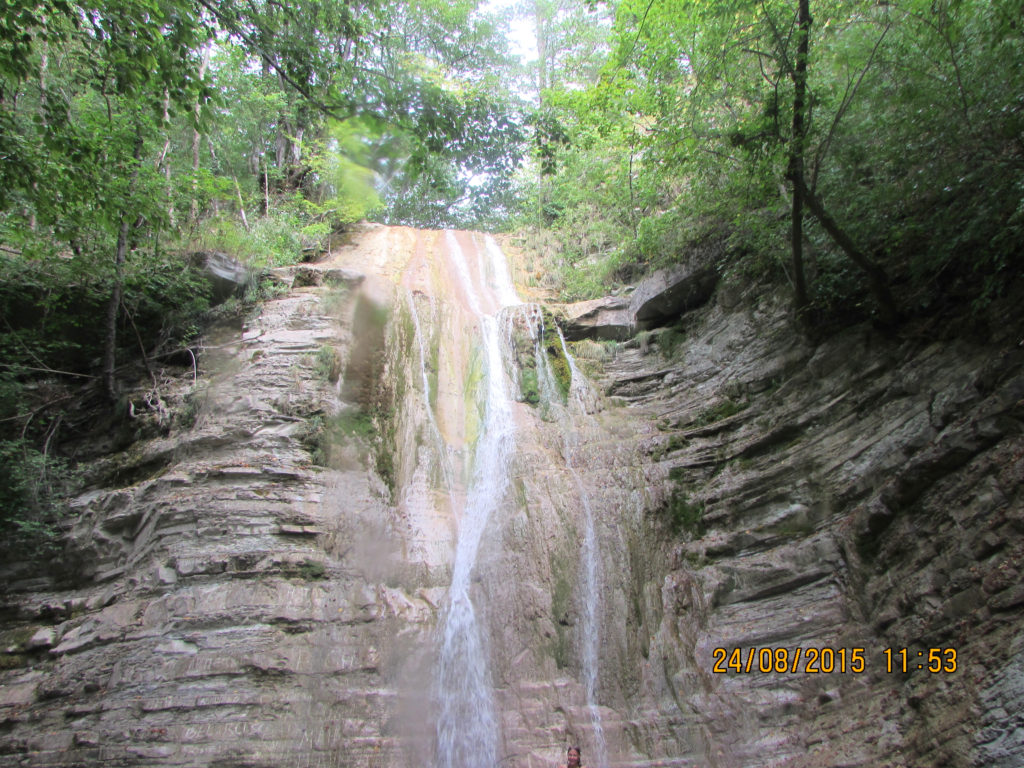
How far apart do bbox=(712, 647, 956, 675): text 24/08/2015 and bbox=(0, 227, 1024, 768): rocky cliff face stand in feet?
0.09

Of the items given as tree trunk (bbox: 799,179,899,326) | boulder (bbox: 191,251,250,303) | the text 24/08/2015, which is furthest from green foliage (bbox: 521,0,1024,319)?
boulder (bbox: 191,251,250,303)

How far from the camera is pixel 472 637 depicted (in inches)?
290

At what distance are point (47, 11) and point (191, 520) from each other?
18.4 feet

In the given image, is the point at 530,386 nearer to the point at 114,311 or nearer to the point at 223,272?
the point at 223,272

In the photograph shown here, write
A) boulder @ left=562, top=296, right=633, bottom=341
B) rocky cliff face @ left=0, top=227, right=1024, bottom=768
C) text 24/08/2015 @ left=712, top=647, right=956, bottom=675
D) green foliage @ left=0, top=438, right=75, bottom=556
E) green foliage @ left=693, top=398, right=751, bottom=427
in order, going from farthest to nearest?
boulder @ left=562, top=296, right=633, bottom=341
green foliage @ left=693, top=398, right=751, bottom=427
green foliage @ left=0, top=438, right=75, bottom=556
rocky cliff face @ left=0, top=227, right=1024, bottom=768
text 24/08/2015 @ left=712, top=647, right=956, bottom=675

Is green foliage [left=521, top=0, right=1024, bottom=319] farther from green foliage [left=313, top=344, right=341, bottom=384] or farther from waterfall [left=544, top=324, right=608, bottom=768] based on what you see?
green foliage [left=313, top=344, right=341, bottom=384]

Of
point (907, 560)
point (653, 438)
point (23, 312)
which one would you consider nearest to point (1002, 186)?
point (907, 560)

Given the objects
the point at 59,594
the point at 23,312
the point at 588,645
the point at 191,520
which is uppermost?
the point at 23,312

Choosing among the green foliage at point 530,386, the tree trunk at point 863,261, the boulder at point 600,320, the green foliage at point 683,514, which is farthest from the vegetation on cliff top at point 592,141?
the green foliage at point 530,386

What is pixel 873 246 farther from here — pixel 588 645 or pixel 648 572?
pixel 588 645

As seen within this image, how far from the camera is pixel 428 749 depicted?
258 inches

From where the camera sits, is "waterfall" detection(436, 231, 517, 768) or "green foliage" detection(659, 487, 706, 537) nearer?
"waterfall" detection(436, 231, 517, 768)

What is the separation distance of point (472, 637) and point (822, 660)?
13.3 feet

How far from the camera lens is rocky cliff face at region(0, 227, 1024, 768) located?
17.2ft
